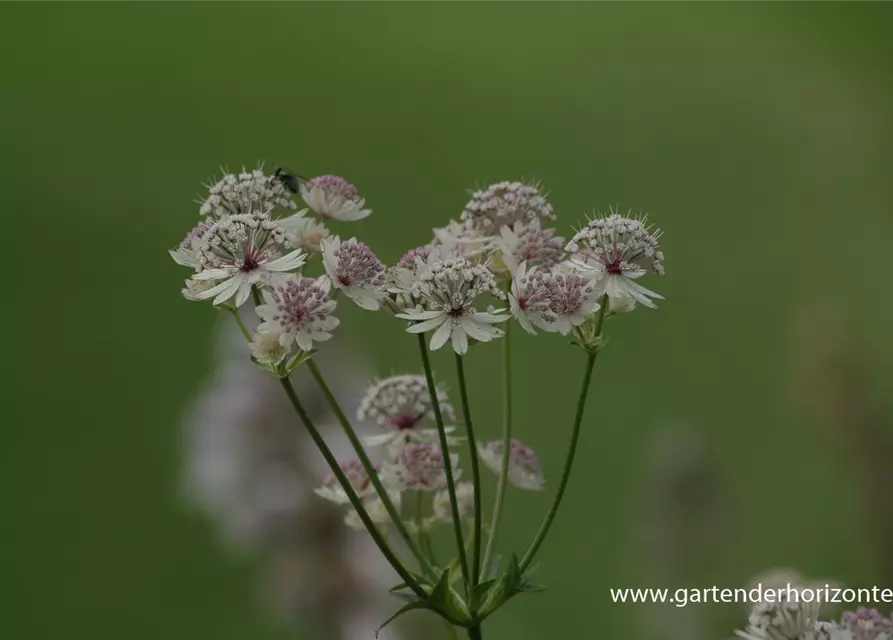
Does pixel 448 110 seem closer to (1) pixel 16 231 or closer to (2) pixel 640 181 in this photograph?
(2) pixel 640 181

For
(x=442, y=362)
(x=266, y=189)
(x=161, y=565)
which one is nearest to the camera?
(x=266, y=189)

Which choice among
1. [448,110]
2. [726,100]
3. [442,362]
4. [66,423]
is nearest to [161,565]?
[66,423]


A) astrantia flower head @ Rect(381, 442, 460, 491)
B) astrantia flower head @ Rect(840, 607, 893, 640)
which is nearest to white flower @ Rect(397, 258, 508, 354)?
astrantia flower head @ Rect(381, 442, 460, 491)

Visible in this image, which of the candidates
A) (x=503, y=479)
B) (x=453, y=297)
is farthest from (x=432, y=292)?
(x=503, y=479)

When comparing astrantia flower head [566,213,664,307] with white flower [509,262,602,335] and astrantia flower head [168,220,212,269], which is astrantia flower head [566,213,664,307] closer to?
white flower [509,262,602,335]

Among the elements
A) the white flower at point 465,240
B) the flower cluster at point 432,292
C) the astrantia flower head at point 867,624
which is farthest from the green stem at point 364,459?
the astrantia flower head at point 867,624

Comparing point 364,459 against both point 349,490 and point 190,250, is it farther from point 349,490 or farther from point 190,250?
point 190,250
